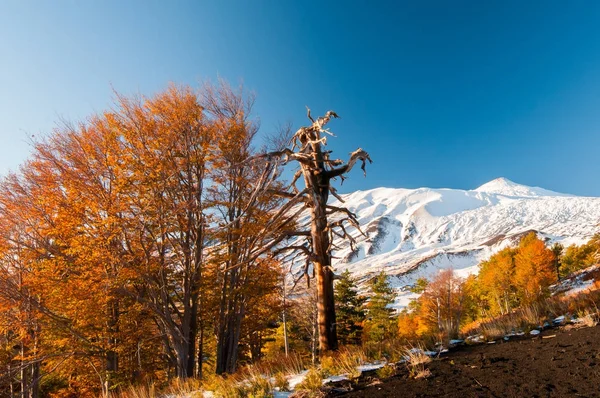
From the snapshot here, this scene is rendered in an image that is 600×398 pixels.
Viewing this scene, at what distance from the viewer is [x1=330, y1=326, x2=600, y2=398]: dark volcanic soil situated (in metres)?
3.15

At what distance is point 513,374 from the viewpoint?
12.0 feet

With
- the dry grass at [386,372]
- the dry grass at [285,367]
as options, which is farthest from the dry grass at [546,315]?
the dry grass at [285,367]

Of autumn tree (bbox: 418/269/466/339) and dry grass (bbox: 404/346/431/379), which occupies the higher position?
dry grass (bbox: 404/346/431/379)

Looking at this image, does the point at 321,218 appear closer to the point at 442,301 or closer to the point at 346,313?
the point at 346,313

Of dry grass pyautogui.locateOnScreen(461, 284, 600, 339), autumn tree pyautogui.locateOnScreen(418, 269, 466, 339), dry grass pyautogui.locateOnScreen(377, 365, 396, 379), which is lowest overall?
autumn tree pyautogui.locateOnScreen(418, 269, 466, 339)

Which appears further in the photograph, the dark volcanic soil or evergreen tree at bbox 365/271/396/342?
evergreen tree at bbox 365/271/396/342

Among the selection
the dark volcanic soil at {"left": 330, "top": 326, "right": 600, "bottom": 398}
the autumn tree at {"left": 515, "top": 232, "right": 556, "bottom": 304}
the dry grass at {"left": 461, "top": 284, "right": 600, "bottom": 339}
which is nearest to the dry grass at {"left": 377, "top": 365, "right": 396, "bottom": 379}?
the dark volcanic soil at {"left": 330, "top": 326, "right": 600, "bottom": 398}

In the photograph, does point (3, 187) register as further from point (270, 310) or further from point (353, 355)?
point (353, 355)

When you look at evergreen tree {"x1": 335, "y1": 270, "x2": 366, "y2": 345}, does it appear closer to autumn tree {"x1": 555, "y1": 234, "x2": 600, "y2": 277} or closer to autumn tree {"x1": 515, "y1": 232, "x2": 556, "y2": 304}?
autumn tree {"x1": 515, "y1": 232, "x2": 556, "y2": 304}

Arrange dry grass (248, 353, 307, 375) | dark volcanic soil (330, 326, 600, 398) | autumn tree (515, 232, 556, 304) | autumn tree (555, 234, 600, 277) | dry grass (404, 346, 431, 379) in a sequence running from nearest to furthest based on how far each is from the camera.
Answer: dark volcanic soil (330, 326, 600, 398) → dry grass (404, 346, 431, 379) → dry grass (248, 353, 307, 375) → autumn tree (515, 232, 556, 304) → autumn tree (555, 234, 600, 277)

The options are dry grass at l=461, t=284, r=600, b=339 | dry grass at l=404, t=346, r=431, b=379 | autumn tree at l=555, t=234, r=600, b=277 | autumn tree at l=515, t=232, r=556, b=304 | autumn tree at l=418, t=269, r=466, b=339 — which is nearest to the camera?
dry grass at l=404, t=346, r=431, b=379

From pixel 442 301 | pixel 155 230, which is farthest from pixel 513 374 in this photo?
pixel 442 301

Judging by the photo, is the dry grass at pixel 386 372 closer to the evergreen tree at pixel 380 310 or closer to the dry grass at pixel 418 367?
the dry grass at pixel 418 367

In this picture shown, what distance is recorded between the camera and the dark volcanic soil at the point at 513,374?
3.15 metres
